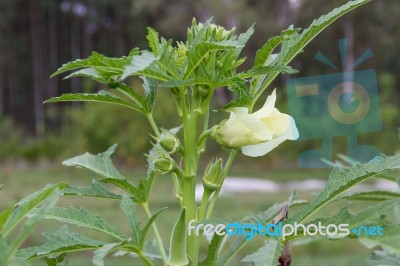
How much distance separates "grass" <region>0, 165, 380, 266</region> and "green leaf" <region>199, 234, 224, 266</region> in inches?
44.9

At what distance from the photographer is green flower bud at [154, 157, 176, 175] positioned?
0.55 meters

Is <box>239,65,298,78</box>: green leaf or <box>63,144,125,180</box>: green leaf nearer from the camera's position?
<box>239,65,298,78</box>: green leaf

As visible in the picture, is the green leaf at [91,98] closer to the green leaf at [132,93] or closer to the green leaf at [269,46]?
the green leaf at [132,93]

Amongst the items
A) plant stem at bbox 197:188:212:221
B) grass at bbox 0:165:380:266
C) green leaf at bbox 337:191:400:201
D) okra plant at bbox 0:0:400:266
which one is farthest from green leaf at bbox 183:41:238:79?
grass at bbox 0:165:380:266

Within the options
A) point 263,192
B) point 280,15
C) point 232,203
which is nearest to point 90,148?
point 263,192

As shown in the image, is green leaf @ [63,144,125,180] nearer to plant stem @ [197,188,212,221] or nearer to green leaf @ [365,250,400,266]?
plant stem @ [197,188,212,221]

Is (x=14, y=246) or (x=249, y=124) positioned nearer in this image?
(x=14, y=246)

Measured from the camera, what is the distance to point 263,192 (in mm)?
8070

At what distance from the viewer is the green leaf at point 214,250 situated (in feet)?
1.80

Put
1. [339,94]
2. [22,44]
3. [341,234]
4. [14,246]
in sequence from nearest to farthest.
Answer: [14,246], [341,234], [339,94], [22,44]

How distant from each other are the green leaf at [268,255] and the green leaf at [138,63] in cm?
16

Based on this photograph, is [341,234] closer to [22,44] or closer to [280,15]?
[280,15]

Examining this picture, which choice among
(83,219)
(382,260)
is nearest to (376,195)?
(382,260)

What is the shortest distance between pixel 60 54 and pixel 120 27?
2202 mm
